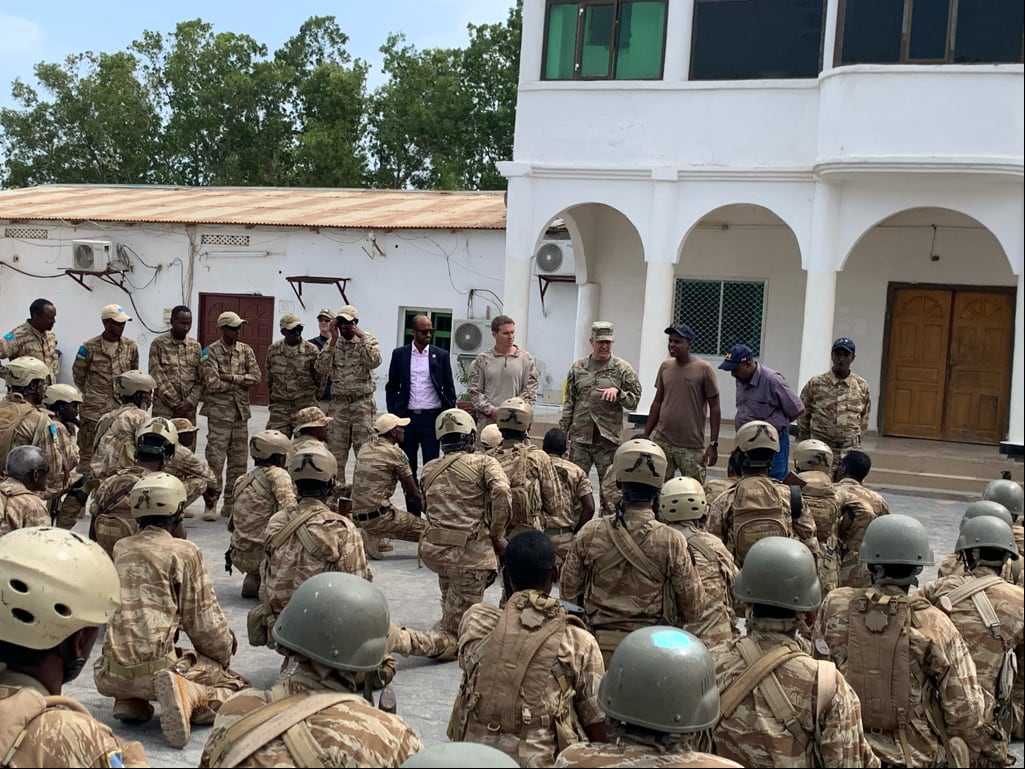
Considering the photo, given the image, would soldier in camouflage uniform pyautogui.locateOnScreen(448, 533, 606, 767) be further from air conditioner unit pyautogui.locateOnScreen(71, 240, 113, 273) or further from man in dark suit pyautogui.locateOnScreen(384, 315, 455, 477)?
air conditioner unit pyautogui.locateOnScreen(71, 240, 113, 273)

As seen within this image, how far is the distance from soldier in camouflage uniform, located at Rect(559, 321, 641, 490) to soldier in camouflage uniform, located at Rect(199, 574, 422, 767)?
6974mm

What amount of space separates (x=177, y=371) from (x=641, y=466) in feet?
22.1

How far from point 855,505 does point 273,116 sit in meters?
39.2

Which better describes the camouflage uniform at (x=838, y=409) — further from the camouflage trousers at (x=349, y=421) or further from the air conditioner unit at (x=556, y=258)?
the air conditioner unit at (x=556, y=258)

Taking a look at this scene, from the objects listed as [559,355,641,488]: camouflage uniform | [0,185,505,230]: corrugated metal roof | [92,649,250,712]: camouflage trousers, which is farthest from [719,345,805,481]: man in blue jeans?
[0,185,505,230]: corrugated metal roof

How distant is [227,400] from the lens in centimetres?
1132

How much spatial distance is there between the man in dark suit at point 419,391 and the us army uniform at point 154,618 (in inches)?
212

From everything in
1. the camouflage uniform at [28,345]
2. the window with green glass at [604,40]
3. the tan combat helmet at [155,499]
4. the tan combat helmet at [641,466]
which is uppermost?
the window with green glass at [604,40]

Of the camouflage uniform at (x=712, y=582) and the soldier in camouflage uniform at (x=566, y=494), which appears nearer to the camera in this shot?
the camouflage uniform at (x=712, y=582)

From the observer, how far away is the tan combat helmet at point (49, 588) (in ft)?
10.1

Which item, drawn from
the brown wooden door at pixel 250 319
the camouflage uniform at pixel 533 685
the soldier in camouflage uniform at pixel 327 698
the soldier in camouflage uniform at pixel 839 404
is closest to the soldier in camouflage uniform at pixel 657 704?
the soldier in camouflage uniform at pixel 327 698

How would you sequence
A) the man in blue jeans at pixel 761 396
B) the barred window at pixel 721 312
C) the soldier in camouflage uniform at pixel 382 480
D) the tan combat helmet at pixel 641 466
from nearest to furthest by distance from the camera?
the tan combat helmet at pixel 641 466 → the soldier in camouflage uniform at pixel 382 480 → the man in blue jeans at pixel 761 396 → the barred window at pixel 721 312

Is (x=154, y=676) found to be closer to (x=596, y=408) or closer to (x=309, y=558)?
(x=309, y=558)

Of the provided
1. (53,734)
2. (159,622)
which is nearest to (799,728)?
(53,734)
